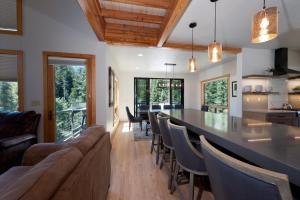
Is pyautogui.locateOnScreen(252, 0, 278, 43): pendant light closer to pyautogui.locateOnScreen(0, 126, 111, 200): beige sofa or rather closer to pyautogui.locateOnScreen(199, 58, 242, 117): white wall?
pyautogui.locateOnScreen(0, 126, 111, 200): beige sofa

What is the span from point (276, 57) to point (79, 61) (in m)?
5.32

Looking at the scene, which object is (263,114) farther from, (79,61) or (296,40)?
(79,61)

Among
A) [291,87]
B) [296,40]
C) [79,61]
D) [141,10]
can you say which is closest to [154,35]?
[141,10]

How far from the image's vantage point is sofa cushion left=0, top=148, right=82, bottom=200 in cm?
60

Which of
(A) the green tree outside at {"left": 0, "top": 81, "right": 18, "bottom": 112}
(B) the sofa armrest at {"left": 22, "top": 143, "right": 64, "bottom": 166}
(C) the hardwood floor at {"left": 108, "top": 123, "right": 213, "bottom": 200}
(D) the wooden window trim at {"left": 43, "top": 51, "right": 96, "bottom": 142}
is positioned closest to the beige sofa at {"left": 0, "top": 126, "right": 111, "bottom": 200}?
(B) the sofa armrest at {"left": 22, "top": 143, "right": 64, "bottom": 166}

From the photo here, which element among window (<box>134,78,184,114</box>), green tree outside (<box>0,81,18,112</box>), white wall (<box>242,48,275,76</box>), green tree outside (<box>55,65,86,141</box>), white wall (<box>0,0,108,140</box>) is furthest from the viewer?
window (<box>134,78,184,114</box>)

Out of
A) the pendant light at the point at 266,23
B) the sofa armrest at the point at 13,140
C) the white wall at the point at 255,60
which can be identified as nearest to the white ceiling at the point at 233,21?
the white wall at the point at 255,60

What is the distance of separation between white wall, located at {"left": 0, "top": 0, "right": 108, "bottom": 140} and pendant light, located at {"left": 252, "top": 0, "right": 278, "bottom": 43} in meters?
2.92

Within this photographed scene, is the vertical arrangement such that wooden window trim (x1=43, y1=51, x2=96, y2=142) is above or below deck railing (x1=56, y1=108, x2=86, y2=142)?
above

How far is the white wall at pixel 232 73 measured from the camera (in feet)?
14.2

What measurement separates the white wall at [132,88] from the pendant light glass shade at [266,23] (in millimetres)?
6163

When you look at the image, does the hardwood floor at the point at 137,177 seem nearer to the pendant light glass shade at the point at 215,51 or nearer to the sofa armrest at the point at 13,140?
the sofa armrest at the point at 13,140

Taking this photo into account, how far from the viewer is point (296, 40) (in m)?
3.70

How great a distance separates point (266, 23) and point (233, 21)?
1.72 meters
